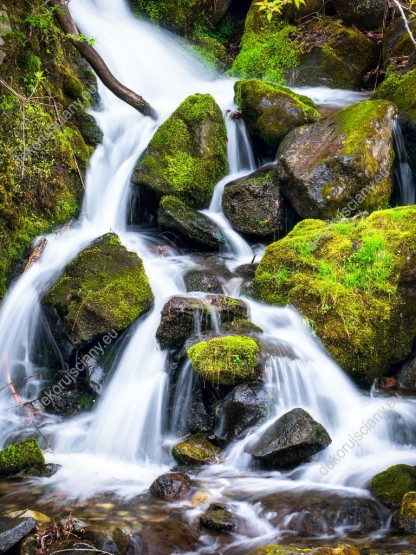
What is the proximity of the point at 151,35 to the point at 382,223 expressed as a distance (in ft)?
34.4

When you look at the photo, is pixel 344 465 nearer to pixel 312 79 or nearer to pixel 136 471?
pixel 136 471

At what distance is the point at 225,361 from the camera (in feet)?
18.0

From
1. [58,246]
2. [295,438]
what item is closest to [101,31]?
[58,246]

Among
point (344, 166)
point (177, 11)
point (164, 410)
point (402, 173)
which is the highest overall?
point (177, 11)

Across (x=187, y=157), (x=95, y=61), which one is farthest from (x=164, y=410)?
(x=95, y=61)

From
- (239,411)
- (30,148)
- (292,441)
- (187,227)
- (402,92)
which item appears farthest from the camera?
(402,92)

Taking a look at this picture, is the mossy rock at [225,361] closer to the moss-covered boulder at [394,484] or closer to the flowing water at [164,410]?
the flowing water at [164,410]

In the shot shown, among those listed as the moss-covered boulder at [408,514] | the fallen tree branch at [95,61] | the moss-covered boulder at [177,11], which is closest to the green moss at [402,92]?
the fallen tree branch at [95,61]

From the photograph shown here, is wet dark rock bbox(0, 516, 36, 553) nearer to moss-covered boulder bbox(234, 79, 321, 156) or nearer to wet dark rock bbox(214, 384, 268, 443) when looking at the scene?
wet dark rock bbox(214, 384, 268, 443)

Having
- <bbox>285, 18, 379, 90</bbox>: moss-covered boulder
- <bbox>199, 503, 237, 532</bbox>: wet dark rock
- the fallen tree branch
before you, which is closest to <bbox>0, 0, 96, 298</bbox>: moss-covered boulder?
the fallen tree branch

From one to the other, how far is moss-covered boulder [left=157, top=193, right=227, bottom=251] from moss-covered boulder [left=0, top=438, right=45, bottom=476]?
13.3ft

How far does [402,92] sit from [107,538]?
8351 millimetres

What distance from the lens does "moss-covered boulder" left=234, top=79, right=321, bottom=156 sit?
367 inches

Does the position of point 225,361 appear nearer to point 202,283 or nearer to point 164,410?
point 164,410
